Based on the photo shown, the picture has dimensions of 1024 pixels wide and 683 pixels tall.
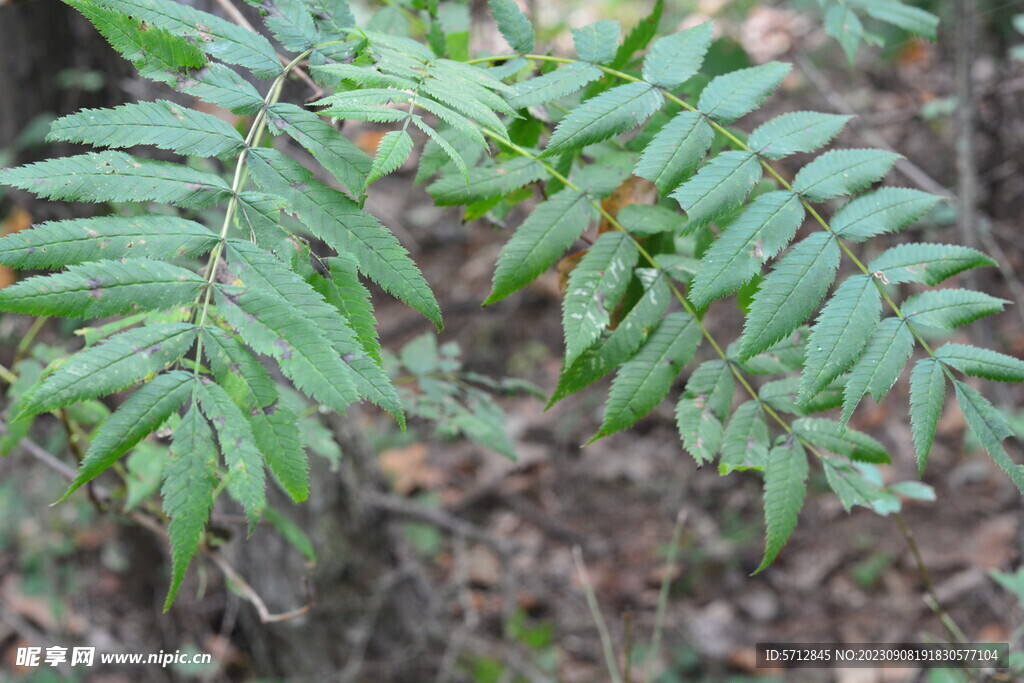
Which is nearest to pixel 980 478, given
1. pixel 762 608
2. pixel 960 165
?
pixel 762 608

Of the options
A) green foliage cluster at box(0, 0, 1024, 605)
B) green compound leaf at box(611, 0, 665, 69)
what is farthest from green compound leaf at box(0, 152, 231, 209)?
green compound leaf at box(611, 0, 665, 69)

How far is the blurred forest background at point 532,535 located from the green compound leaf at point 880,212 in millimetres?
1331

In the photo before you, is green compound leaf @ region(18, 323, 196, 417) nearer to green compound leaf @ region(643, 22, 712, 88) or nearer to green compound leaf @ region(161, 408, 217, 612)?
green compound leaf @ region(161, 408, 217, 612)

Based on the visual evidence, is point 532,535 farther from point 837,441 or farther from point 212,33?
point 212,33

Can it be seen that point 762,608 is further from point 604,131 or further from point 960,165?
point 604,131

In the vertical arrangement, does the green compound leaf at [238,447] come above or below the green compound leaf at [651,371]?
above

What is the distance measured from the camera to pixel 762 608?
3646 millimetres

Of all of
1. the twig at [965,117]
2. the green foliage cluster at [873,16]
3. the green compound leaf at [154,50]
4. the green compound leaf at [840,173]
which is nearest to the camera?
the green compound leaf at [154,50]

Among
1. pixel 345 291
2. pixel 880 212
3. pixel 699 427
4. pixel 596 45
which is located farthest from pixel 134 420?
pixel 880 212

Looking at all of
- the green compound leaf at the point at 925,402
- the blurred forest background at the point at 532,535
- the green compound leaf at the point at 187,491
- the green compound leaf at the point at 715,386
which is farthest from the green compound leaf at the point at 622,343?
the blurred forest background at the point at 532,535

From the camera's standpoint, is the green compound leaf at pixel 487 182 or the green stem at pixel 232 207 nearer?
the green stem at pixel 232 207

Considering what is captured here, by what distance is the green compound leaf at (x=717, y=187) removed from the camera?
1131 millimetres

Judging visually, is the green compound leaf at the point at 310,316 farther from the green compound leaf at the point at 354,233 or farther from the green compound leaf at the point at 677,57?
the green compound leaf at the point at 677,57

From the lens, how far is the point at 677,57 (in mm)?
1289
